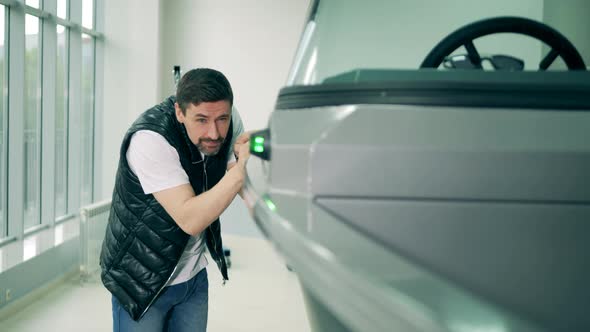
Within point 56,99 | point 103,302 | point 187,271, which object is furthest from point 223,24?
point 187,271

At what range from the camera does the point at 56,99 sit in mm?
4434

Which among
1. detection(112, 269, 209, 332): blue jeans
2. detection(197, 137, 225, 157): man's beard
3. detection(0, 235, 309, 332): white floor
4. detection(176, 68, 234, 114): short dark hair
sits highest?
detection(176, 68, 234, 114): short dark hair

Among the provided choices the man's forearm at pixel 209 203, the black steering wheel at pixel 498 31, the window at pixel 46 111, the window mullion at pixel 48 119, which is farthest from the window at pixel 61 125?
the black steering wheel at pixel 498 31

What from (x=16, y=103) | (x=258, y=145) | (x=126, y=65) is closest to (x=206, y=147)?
(x=258, y=145)

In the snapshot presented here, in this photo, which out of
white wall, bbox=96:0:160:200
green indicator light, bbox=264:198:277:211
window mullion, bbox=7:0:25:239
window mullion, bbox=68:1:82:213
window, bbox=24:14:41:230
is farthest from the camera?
white wall, bbox=96:0:160:200

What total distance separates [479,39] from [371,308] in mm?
653

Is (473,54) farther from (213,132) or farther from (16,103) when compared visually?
(16,103)

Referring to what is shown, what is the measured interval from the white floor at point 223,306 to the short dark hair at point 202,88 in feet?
4.66

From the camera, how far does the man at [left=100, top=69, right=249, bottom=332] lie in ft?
4.28

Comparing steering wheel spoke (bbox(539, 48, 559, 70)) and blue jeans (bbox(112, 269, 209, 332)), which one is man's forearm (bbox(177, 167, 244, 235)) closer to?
blue jeans (bbox(112, 269, 209, 332))

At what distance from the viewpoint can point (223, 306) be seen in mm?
3402

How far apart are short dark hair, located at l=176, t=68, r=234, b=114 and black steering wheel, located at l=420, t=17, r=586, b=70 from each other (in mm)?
596

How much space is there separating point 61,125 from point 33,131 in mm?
436

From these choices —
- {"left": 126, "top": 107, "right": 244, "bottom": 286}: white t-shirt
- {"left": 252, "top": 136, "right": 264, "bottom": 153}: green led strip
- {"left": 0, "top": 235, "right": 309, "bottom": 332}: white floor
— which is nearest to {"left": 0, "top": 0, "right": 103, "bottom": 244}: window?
{"left": 0, "top": 235, "right": 309, "bottom": 332}: white floor
